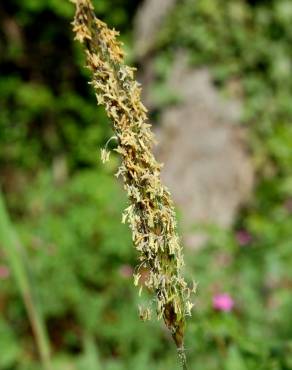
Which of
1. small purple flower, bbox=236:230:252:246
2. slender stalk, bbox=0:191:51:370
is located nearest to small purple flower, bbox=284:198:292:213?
small purple flower, bbox=236:230:252:246

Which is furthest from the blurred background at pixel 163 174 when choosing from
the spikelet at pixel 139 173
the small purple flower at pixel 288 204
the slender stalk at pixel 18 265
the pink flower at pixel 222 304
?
the spikelet at pixel 139 173

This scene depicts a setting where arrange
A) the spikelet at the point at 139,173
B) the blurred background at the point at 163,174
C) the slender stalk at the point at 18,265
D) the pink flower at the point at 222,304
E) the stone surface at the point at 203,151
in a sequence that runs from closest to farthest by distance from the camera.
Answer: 1. the spikelet at the point at 139,173
2. the slender stalk at the point at 18,265
3. the pink flower at the point at 222,304
4. the blurred background at the point at 163,174
5. the stone surface at the point at 203,151

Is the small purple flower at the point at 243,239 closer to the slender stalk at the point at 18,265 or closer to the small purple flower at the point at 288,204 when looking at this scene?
the small purple flower at the point at 288,204

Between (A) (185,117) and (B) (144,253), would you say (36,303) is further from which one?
(A) (185,117)

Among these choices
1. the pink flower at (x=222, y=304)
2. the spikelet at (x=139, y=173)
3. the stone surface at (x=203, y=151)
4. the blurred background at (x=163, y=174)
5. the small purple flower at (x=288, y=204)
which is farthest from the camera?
the stone surface at (x=203, y=151)

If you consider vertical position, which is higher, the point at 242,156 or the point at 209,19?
the point at 209,19

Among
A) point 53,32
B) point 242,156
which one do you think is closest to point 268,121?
point 242,156

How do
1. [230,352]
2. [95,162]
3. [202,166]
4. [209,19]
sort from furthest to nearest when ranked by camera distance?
[95,162] → [209,19] → [202,166] → [230,352]

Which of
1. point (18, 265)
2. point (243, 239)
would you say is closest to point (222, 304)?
point (18, 265)
